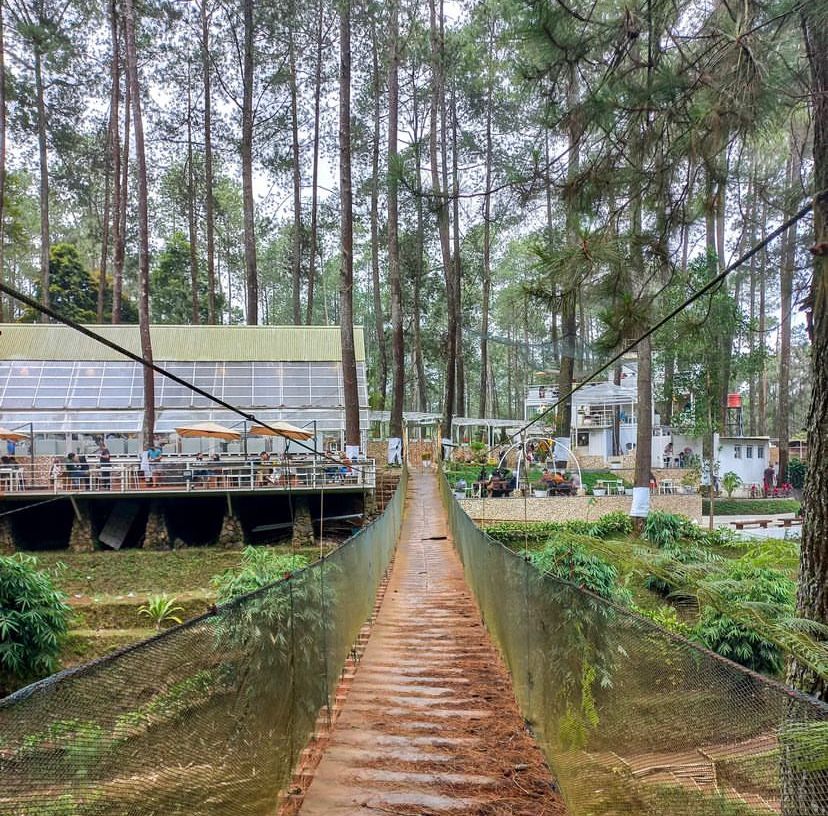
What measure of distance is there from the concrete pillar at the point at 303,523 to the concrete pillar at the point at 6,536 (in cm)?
791

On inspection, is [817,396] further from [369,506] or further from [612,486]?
[612,486]

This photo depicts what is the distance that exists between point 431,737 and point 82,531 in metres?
15.6

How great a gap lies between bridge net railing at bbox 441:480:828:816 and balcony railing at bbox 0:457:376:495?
12851mm

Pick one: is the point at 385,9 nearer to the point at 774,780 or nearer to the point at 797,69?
the point at 797,69

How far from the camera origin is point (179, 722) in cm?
188

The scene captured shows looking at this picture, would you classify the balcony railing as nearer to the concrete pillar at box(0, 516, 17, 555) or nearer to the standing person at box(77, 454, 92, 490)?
the standing person at box(77, 454, 92, 490)

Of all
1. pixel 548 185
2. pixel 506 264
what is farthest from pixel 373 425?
pixel 548 185

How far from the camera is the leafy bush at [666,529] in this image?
1464 centimetres

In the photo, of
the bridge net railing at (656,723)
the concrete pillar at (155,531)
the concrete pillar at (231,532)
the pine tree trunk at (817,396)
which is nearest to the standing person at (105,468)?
the concrete pillar at (155,531)

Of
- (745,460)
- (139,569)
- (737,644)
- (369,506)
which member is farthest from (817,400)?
(745,460)

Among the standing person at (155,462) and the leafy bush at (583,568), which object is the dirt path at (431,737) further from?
the standing person at (155,462)

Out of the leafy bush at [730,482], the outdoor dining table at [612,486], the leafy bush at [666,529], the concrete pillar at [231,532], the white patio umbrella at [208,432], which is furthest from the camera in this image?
the leafy bush at [730,482]

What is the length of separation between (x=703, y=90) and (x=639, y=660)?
347cm

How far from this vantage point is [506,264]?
37.5 meters
